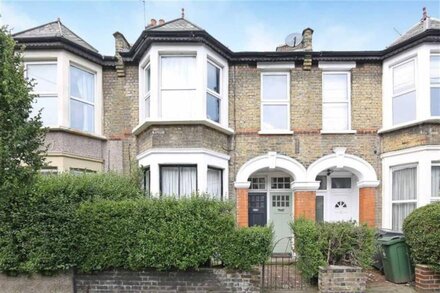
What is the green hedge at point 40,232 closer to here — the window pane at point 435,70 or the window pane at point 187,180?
the window pane at point 187,180

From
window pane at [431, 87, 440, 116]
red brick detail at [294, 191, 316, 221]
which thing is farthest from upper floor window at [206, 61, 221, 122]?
window pane at [431, 87, 440, 116]

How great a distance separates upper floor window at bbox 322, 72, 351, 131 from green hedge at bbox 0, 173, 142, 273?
25.8ft

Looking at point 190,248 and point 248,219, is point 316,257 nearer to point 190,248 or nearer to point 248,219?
point 190,248

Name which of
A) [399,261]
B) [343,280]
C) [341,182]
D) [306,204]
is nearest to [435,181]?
[341,182]

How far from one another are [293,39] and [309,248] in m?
7.42

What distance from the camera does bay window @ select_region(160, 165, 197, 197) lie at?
9.11 meters

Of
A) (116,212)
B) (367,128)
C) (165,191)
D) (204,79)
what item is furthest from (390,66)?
(116,212)

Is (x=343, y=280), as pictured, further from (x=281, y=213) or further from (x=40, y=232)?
(x=40, y=232)

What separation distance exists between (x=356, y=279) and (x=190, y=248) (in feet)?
11.3

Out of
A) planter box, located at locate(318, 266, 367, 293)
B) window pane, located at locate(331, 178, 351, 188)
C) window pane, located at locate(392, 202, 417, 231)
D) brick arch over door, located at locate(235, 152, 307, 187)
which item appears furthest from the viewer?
window pane, located at locate(331, 178, 351, 188)

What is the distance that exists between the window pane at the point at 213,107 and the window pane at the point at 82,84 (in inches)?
151

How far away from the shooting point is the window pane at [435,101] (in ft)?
31.0

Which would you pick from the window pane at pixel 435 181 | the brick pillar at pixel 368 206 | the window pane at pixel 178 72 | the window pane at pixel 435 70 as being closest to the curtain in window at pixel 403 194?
the window pane at pixel 435 181

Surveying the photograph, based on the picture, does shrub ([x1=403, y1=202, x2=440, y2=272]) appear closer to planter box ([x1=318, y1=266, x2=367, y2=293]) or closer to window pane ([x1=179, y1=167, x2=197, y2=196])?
planter box ([x1=318, y1=266, x2=367, y2=293])
